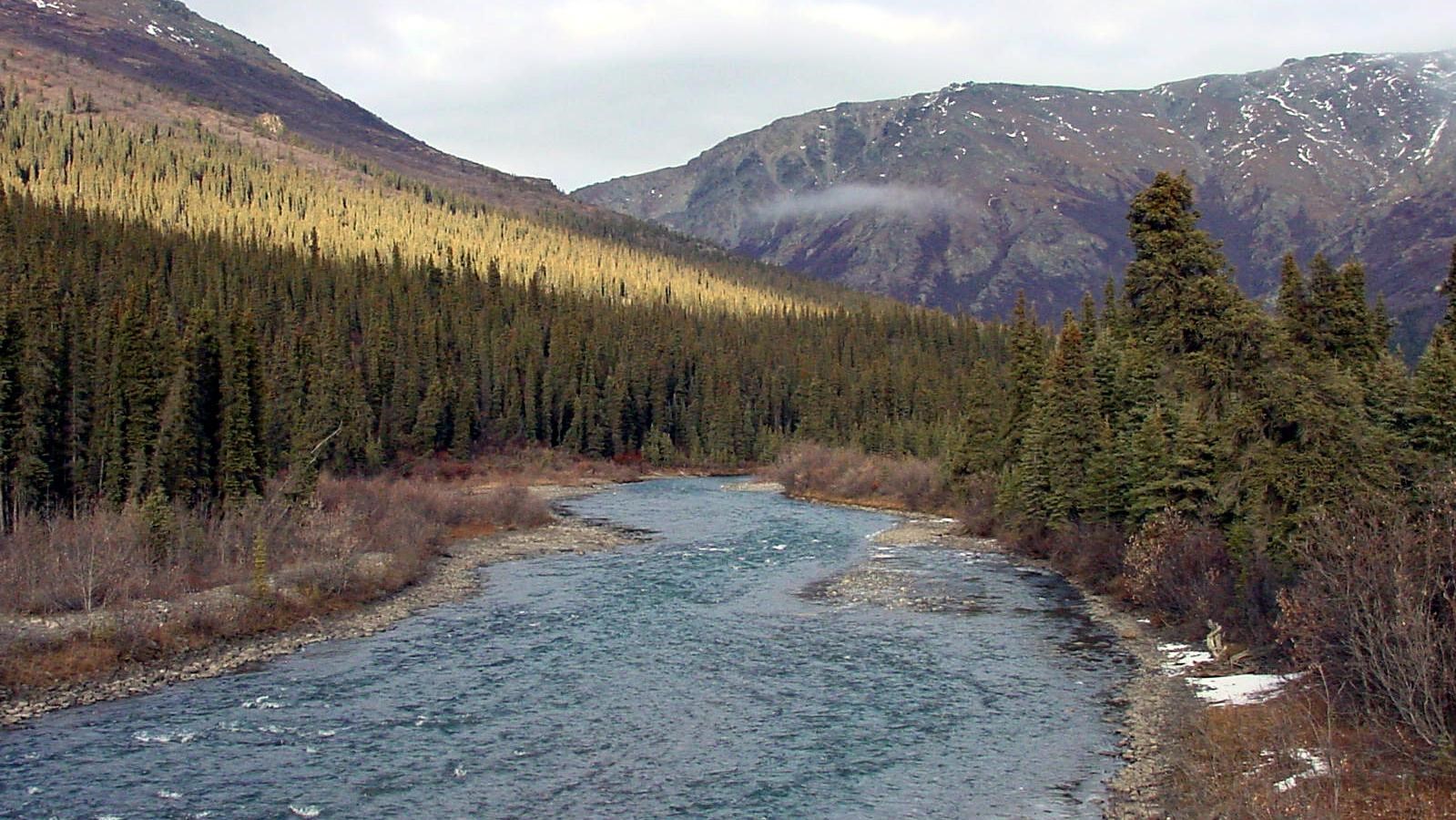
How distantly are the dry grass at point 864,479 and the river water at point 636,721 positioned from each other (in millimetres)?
41021

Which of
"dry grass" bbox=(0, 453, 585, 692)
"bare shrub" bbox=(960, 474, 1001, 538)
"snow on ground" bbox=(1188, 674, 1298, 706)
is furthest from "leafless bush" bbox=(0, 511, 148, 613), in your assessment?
"bare shrub" bbox=(960, 474, 1001, 538)

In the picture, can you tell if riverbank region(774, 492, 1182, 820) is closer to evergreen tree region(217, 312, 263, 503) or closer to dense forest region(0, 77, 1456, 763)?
dense forest region(0, 77, 1456, 763)

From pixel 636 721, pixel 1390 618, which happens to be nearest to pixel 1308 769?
pixel 1390 618

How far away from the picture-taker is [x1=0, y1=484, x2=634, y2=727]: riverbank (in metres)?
28.7

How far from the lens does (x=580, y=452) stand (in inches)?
5207

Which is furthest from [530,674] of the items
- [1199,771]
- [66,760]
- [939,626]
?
[1199,771]

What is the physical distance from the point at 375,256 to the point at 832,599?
147 metres

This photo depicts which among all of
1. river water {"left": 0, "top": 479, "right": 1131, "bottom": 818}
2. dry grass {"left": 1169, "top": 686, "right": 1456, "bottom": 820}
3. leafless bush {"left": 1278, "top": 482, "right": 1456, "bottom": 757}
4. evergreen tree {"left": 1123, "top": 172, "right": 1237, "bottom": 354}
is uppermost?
evergreen tree {"left": 1123, "top": 172, "right": 1237, "bottom": 354}

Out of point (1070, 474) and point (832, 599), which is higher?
point (1070, 474)

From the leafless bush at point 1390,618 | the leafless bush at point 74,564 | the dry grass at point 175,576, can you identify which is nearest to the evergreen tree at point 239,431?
the dry grass at point 175,576

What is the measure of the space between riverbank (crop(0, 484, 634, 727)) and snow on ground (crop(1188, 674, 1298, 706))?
25.7 meters

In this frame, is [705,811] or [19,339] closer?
[705,811]

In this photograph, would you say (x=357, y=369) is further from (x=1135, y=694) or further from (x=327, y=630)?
(x=1135, y=694)

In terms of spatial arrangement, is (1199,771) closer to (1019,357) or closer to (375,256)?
(1019,357)
